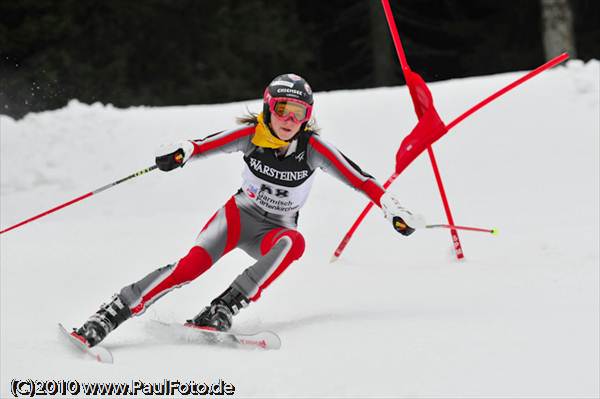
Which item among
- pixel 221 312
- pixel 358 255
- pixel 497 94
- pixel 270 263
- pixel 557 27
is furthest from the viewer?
pixel 557 27

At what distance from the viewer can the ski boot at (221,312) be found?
3.66m

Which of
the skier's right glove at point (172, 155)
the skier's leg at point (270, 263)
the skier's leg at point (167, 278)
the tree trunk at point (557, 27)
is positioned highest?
the skier's right glove at point (172, 155)

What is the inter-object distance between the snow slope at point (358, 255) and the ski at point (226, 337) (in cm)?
9

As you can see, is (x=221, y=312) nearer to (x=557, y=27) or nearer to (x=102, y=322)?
(x=102, y=322)

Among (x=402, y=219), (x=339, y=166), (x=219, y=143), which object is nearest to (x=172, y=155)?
(x=219, y=143)

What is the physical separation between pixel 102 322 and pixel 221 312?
1.72 ft

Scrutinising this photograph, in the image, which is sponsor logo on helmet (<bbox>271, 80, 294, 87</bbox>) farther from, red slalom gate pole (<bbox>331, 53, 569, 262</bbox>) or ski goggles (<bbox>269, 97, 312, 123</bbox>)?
red slalom gate pole (<bbox>331, 53, 569, 262</bbox>)

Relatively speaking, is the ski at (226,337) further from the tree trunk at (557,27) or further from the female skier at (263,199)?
the tree trunk at (557,27)

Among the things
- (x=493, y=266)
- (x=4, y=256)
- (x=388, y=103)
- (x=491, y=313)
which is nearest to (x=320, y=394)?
(x=491, y=313)

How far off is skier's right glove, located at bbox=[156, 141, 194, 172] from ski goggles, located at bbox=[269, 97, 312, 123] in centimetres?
44

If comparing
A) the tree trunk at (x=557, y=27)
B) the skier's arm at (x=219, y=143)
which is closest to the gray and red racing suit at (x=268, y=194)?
the skier's arm at (x=219, y=143)

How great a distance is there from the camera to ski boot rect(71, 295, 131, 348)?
3395mm

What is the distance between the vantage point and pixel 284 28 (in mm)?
16859

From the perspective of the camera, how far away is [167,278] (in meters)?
3.72
